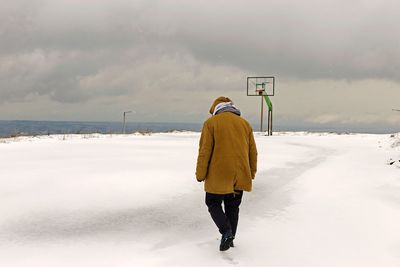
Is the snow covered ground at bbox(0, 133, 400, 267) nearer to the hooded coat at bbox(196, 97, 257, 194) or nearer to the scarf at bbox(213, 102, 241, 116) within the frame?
the hooded coat at bbox(196, 97, 257, 194)

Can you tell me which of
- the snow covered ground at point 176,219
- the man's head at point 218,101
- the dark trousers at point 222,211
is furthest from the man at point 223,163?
the snow covered ground at point 176,219

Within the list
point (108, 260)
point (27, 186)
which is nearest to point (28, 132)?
point (27, 186)

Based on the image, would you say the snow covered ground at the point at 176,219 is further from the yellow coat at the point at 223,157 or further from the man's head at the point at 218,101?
the man's head at the point at 218,101

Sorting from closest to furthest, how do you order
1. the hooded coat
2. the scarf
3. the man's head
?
1. the hooded coat
2. the scarf
3. the man's head

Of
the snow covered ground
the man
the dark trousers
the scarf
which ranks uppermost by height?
the scarf

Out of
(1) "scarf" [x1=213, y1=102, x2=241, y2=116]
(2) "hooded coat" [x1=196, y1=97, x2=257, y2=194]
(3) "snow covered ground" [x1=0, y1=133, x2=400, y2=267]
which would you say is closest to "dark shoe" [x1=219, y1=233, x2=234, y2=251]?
(3) "snow covered ground" [x1=0, y1=133, x2=400, y2=267]

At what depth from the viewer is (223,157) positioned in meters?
4.74

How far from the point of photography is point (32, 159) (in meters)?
12.1

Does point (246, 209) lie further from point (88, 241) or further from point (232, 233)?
point (88, 241)

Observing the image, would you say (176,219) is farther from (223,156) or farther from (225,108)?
(225,108)

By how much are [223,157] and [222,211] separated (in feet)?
2.26

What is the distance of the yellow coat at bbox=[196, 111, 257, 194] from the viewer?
4723 mm

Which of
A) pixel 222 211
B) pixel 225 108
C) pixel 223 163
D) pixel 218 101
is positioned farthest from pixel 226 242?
→ pixel 218 101

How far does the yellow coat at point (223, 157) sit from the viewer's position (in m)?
4.72
